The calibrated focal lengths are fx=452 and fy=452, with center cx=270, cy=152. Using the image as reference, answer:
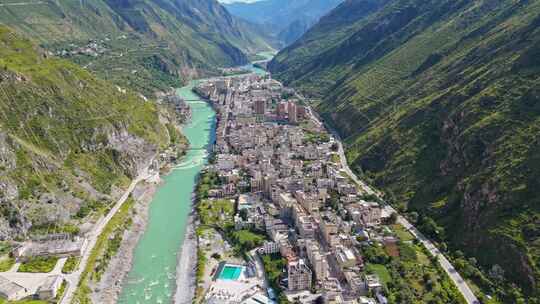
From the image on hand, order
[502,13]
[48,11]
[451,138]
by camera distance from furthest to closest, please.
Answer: [48,11], [502,13], [451,138]

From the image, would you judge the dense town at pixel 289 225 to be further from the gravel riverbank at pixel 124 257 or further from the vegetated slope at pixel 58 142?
the vegetated slope at pixel 58 142

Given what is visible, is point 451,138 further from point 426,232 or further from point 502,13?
point 502,13

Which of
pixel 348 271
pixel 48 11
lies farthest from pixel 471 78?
pixel 48 11

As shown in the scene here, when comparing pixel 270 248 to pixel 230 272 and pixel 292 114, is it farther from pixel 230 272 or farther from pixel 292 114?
pixel 292 114

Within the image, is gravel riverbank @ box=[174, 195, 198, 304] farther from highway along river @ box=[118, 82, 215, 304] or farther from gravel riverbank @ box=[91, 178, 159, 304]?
gravel riverbank @ box=[91, 178, 159, 304]

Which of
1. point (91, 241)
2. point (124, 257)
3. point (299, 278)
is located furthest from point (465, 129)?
point (91, 241)

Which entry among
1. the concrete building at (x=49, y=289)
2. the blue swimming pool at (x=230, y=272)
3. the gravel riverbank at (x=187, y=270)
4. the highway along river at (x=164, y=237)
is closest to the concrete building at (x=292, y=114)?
the highway along river at (x=164, y=237)
